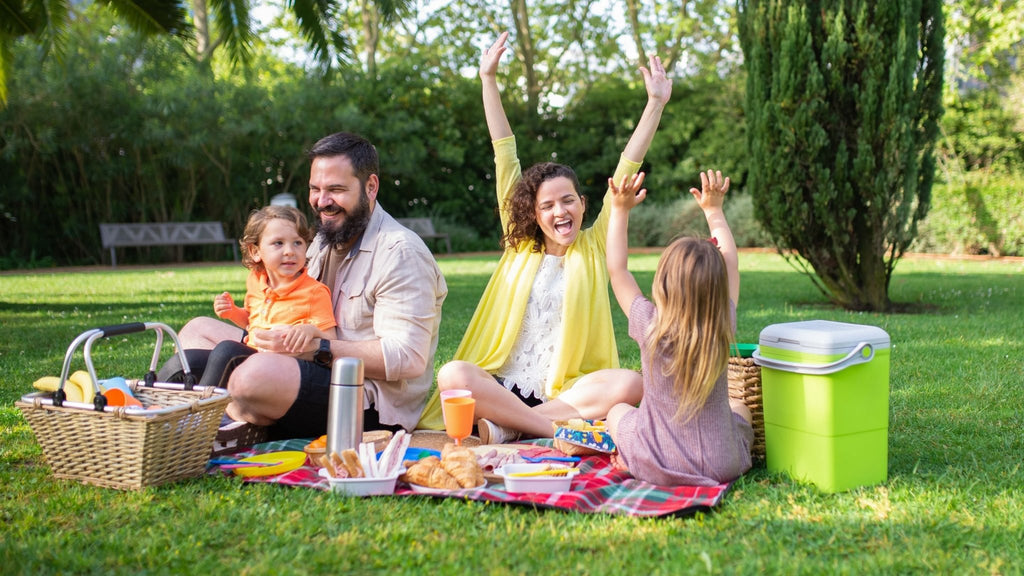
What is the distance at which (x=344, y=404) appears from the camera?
3131 millimetres

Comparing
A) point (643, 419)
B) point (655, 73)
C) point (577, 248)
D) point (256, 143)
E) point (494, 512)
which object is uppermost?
point (256, 143)

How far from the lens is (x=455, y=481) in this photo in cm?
309

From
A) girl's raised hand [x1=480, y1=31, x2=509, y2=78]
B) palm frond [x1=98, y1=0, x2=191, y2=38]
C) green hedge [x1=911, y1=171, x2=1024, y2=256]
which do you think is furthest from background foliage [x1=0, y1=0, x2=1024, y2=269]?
girl's raised hand [x1=480, y1=31, x2=509, y2=78]

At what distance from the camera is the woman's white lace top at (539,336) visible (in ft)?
13.1

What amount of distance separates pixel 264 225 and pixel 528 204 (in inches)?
47.0

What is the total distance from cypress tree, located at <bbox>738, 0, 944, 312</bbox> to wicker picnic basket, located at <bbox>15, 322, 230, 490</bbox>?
22.0ft

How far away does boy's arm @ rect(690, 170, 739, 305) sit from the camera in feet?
10.9

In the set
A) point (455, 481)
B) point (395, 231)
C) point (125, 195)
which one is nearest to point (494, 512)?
point (455, 481)

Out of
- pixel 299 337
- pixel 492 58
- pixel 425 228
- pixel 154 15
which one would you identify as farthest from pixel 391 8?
pixel 425 228

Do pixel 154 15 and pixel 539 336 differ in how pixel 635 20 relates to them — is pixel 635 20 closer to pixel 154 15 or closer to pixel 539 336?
pixel 154 15

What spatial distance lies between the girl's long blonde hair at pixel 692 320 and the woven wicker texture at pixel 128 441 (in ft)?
5.42

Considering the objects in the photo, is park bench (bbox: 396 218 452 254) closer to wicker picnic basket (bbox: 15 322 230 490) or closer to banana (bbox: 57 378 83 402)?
banana (bbox: 57 378 83 402)

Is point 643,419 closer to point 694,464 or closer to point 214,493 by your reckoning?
point 694,464

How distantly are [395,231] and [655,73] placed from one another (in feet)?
4.71
